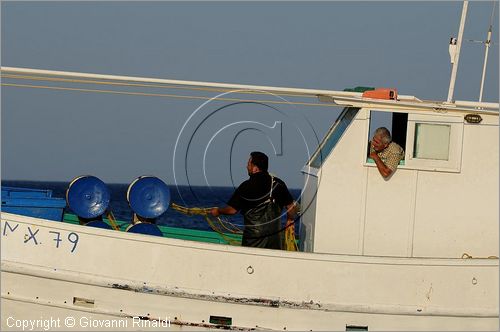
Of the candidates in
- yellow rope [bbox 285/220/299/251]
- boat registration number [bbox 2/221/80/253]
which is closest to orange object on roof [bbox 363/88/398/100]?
yellow rope [bbox 285/220/299/251]

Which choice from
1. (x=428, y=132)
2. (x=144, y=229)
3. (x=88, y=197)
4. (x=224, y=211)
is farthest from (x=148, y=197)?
(x=428, y=132)

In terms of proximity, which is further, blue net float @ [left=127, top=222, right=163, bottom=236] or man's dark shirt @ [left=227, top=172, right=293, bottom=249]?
blue net float @ [left=127, top=222, right=163, bottom=236]

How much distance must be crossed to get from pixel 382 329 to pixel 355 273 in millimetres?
722

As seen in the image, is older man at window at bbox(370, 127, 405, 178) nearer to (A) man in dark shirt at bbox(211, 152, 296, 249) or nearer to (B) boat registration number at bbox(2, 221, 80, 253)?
(A) man in dark shirt at bbox(211, 152, 296, 249)

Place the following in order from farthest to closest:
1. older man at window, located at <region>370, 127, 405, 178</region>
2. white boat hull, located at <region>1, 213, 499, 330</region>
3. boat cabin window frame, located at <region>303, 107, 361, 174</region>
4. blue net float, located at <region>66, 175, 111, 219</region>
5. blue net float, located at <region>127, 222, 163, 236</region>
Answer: blue net float, located at <region>66, 175, 111, 219</region> → blue net float, located at <region>127, 222, 163, 236</region> → boat cabin window frame, located at <region>303, 107, 361, 174</region> → older man at window, located at <region>370, 127, 405, 178</region> → white boat hull, located at <region>1, 213, 499, 330</region>

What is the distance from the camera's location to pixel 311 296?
39.8 ft

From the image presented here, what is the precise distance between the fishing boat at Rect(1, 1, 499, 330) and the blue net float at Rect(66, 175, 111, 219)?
121cm

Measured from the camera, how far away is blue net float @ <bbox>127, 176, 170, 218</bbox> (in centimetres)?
1342

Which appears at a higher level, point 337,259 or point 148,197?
point 148,197

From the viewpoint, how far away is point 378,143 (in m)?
12.5

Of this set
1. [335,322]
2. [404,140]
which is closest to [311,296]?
[335,322]

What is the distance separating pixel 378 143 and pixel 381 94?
0.61m

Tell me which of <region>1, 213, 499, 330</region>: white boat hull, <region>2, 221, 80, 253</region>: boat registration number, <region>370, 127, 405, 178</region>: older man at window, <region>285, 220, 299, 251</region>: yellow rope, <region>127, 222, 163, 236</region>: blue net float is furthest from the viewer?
<region>285, 220, 299, 251</region>: yellow rope

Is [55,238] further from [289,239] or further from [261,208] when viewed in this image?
[289,239]
